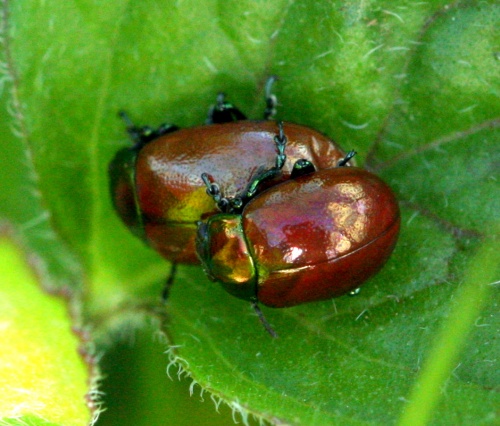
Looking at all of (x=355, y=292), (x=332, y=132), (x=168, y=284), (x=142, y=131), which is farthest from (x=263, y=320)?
(x=142, y=131)

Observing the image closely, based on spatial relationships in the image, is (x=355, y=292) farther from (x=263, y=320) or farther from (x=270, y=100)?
(x=270, y=100)

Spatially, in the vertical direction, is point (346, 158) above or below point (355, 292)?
above

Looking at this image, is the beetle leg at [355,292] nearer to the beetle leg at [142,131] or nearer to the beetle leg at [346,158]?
the beetle leg at [346,158]

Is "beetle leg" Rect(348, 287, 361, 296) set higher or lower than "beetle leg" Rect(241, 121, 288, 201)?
lower

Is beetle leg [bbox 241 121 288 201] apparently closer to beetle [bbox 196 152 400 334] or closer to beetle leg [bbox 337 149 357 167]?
beetle [bbox 196 152 400 334]

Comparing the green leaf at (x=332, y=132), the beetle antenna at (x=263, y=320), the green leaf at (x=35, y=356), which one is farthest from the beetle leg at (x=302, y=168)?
the green leaf at (x=35, y=356)

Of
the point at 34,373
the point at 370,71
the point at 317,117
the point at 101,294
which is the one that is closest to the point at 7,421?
the point at 34,373

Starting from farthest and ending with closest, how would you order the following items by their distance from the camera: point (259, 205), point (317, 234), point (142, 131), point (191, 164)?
1. point (142, 131)
2. point (191, 164)
3. point (259, 205)
4. point (317, 234)

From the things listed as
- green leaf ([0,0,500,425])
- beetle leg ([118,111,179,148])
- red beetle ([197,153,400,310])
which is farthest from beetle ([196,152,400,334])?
beetle leg ([118,111,179,148])
